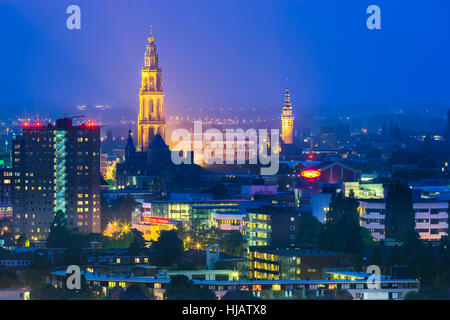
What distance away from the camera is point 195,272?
6631 cm

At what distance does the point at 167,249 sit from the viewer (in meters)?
74.1

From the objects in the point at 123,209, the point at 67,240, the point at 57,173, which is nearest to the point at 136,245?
the point at 67,240

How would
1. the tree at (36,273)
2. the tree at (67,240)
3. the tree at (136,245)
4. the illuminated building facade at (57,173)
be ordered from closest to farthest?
the tree at (36,273)
the tree at (67,240)
the tree at (136,245)
the illuminated building facade at (57,173)

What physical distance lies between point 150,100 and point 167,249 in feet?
285

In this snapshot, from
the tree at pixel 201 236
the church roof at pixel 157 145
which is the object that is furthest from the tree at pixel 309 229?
the church roof at pixel 157 145

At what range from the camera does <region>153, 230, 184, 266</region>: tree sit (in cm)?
7244

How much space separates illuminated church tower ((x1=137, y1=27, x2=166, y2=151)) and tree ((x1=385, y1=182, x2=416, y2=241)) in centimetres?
7620

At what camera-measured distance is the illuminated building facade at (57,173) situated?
9550 centimetres

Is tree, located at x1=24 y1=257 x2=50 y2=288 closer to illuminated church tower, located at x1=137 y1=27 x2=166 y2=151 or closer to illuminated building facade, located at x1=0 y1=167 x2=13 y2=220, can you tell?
illuminated building facade, located at x1=0 y1=167 x2=13 y2=220

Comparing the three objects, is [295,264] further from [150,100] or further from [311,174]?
[150,100]

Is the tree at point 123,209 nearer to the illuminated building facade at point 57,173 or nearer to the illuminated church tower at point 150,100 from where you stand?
the illuminated building facade at point 57,173

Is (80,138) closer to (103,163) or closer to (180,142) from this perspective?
(103,163)

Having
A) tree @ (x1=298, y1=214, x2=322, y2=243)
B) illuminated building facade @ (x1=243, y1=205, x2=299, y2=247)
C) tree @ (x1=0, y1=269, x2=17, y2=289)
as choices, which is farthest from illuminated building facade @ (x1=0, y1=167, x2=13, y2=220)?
tree @ (x1=0, y1=269, x2=17, y2=289)

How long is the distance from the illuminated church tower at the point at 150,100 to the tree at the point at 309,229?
75.6m
